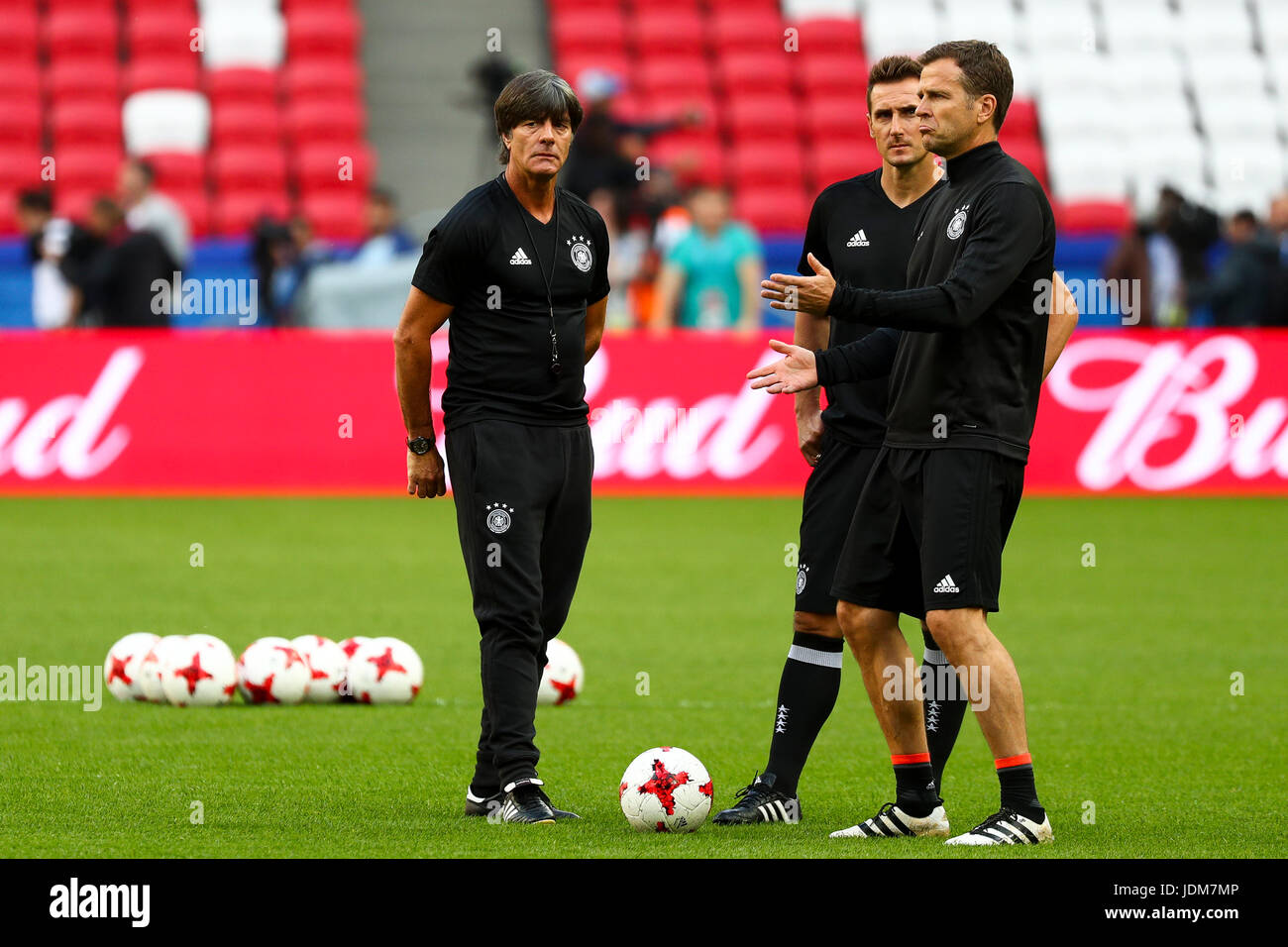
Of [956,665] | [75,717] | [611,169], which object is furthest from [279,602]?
[611,169]

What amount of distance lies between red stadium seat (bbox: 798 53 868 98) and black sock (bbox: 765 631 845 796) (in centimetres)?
2255

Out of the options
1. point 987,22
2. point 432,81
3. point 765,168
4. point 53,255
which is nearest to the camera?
point 53,255

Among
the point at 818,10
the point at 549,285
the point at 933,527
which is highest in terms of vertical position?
the point at 818,10

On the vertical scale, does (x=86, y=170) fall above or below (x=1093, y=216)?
above

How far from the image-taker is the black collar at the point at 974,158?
20.4 feet

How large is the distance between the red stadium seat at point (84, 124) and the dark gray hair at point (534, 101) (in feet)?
70.1

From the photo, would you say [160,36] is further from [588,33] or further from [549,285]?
[549,285]

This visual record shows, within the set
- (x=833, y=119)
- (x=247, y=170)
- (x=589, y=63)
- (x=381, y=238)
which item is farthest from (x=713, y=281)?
(x=833, y=119)

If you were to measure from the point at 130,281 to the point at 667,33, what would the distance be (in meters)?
12.3

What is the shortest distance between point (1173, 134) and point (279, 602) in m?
20.7

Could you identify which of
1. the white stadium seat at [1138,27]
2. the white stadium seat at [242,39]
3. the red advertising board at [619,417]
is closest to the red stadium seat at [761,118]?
the white stadium seat at [1138,27]

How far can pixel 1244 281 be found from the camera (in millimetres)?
21000
